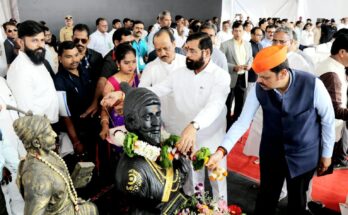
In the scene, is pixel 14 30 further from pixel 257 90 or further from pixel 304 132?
pixel 304 132

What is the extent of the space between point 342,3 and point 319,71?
13.3m

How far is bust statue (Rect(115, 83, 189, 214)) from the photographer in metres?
1.60

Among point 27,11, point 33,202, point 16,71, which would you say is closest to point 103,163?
point 16,71

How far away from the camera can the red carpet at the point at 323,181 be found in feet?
Answer: 11.3

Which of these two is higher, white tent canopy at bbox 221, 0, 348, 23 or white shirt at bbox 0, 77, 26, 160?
white tent canopy at bbox 221, 0, 348, 23

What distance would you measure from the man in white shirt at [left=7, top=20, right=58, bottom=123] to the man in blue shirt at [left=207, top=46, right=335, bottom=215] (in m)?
1.55

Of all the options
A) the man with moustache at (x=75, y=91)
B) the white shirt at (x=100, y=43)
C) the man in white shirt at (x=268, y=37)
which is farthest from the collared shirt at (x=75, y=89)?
the man in white shirt at (x=268, y=37)

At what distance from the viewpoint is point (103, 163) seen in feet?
11.5

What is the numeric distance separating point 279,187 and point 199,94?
0.95 metres

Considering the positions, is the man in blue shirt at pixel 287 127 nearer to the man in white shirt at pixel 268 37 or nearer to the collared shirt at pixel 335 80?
the collared shirt at pixel 335 80

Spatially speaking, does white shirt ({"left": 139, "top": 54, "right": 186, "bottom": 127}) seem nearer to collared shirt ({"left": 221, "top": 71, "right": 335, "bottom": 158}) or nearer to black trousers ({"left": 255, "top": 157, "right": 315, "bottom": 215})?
collared shirt ({"left": 221, "top": 71, "right": 335, "bottom": 158})

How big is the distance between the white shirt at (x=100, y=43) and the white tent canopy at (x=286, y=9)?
8742 millimetres

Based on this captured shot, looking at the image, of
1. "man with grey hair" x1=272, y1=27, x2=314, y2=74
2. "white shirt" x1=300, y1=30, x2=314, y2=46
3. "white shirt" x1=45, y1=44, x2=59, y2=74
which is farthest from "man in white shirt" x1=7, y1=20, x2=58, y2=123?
"white shirt" x1=300, y1=30, x2=314, y2=46

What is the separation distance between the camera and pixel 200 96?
2701 millimetres
